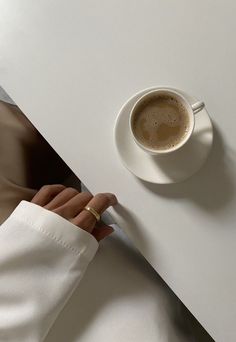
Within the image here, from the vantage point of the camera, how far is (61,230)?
2.05ft

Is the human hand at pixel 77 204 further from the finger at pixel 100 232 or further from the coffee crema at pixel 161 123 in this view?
the coffee crema at pixel 161 123

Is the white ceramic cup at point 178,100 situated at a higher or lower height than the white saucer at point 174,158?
higher

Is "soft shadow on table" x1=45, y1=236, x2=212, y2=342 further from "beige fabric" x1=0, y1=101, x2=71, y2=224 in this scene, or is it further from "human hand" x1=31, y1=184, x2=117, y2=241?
"beige fabric" x1=0, y1=101, x2=71, y2=224

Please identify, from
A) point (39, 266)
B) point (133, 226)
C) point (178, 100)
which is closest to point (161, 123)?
point (178, 100)

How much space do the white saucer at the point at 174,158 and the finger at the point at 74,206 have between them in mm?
104

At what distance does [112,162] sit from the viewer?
0.64 meters

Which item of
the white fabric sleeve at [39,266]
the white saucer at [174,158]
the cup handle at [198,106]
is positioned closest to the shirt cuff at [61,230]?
the white fabric sleeve at [39,266]

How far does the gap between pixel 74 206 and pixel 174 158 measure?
19 centimetres

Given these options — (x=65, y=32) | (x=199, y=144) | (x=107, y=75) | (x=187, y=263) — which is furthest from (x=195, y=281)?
(x=65, y=32)

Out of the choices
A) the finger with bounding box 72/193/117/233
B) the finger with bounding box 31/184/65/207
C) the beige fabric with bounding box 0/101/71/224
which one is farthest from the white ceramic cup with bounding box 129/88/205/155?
the beige fabric with bounding box 0/101/71/224

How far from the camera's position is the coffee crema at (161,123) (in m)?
0.58

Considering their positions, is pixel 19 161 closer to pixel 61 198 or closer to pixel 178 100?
pixel 61 198

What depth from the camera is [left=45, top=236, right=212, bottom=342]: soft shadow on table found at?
0.67m

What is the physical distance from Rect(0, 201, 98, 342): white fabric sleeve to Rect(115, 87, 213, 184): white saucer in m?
0.14
